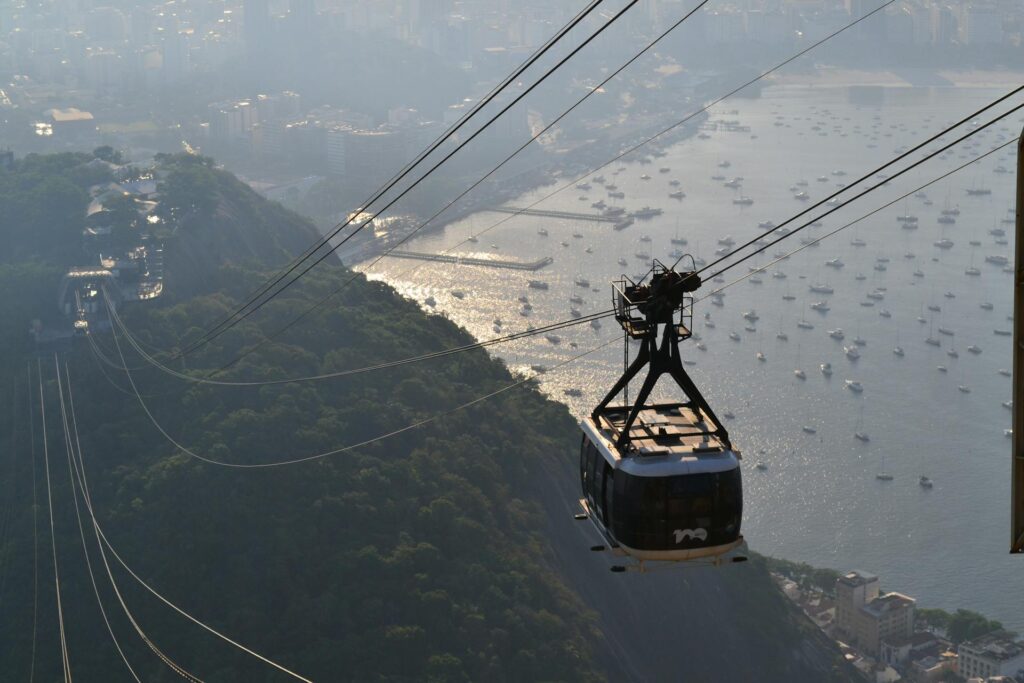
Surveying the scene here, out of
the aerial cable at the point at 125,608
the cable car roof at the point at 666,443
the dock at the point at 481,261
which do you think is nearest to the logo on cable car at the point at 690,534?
the cable car roof at the point at 666,443

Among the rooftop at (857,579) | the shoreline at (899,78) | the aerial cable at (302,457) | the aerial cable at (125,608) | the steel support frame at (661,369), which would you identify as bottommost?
the rooftop at (857,579)

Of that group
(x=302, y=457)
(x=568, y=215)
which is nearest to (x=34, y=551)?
(x=302, y=457)

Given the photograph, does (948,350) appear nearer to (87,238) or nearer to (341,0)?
(87,238)

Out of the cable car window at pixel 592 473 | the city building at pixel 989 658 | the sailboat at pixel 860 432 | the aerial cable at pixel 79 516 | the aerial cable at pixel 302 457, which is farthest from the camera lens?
the sailboat at pixel 860 432


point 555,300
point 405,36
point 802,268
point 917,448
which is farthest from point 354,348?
point 405,36

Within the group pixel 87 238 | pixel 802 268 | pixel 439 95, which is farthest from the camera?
pixel 439 95

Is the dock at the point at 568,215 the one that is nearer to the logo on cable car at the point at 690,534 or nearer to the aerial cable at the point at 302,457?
the aerial cable at the point at 302,457

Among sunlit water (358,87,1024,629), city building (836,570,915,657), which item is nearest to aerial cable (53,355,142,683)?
city building (836,570,915,657)
